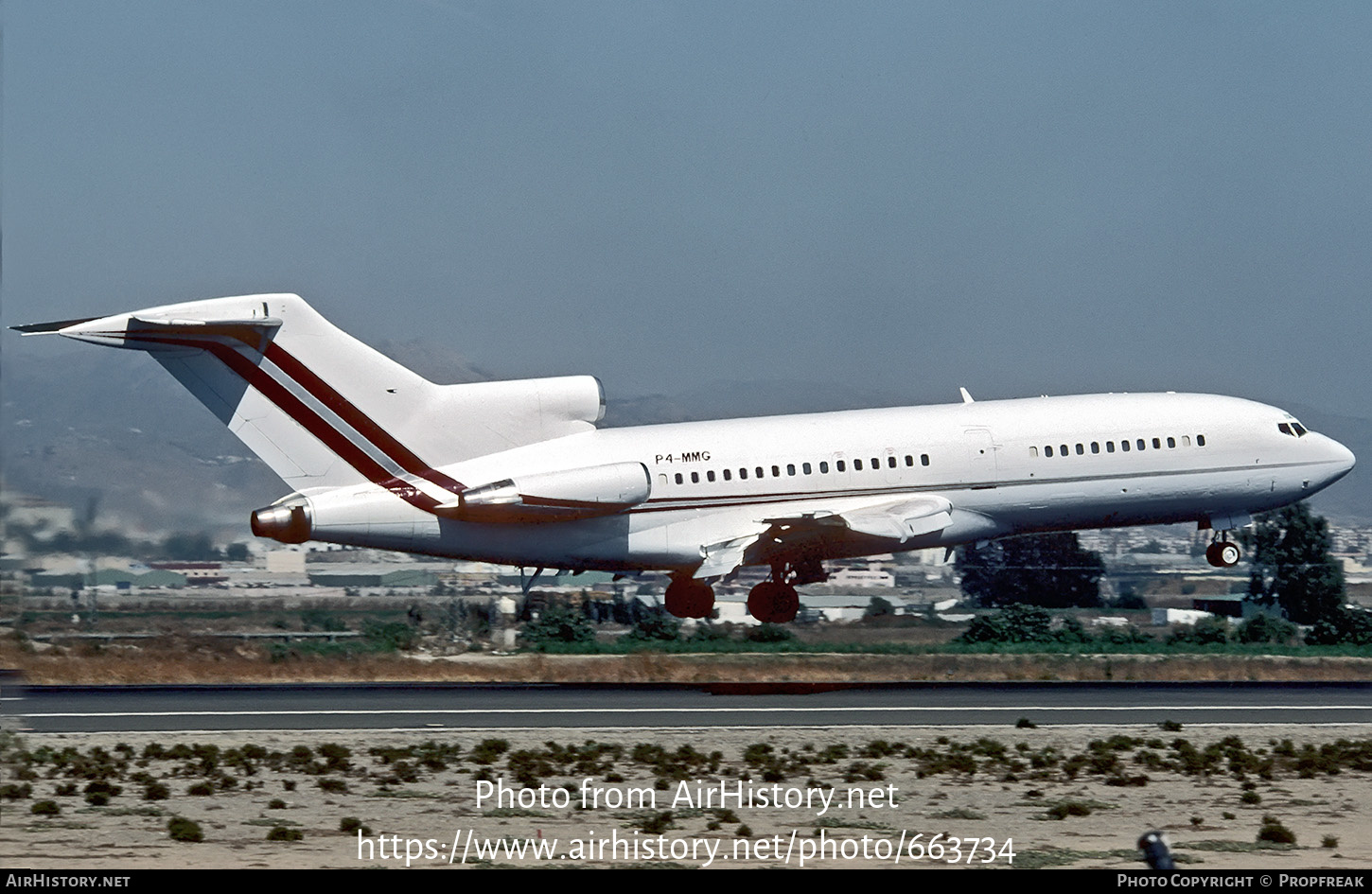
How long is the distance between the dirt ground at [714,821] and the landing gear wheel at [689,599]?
15111 mm

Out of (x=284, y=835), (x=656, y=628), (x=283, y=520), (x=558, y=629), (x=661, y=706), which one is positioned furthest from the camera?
(x=656, y=628)

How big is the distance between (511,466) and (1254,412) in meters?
18.9

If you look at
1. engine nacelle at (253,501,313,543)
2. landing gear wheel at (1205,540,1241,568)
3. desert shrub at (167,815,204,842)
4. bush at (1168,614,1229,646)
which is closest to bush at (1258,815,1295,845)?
desert shrub at (167,815,204,842)

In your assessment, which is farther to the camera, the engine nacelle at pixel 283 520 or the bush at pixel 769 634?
the bush at pixel 769 634

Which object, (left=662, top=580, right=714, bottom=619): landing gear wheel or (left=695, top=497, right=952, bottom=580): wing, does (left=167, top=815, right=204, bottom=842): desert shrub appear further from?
(left=662, top=580, right=714, bottom=619): landing gear wheel

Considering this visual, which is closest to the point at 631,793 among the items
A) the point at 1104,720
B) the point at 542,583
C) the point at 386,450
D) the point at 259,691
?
the point at 1104,720

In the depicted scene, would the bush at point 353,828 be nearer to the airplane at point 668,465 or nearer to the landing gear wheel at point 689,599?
the airplane at point 668,465

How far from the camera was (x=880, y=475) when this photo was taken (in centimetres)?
3988

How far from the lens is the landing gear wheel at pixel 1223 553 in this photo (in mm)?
44188

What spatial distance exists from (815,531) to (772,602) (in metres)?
3.20

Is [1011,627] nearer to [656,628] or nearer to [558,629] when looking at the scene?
[656,628]

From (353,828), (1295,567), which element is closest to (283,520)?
(353,828)

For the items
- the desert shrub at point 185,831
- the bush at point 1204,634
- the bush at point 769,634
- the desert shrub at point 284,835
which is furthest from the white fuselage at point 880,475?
the desert shrub at point 284,835

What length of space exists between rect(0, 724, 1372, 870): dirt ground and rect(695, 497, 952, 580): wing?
12.0 meters
